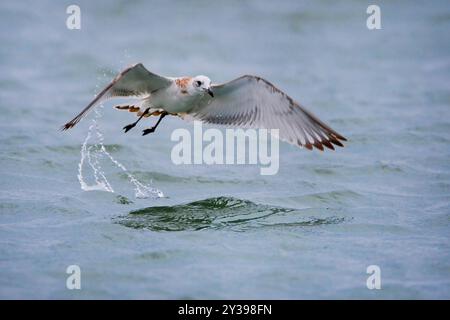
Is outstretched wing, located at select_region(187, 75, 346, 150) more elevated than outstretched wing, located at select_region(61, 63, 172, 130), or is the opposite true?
outstretched wing, located at select_region(61, 63, 172, 130)

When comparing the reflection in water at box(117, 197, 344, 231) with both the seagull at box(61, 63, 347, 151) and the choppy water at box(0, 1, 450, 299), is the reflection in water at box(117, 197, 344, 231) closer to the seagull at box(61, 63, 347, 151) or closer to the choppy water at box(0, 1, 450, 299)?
the choppy water at box(0, 1, 450, 299)

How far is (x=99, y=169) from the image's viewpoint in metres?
11.6

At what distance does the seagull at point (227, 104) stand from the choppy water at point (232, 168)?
0.90m

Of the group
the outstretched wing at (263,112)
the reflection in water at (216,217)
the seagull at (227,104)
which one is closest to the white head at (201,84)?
the seagull at (227,104)

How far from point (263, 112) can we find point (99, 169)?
279 centimetres

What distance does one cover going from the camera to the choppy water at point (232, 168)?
8.15 metres

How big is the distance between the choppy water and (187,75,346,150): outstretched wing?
0.87 m

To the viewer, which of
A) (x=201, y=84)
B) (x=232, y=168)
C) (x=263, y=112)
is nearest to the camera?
(x=201, y=84)

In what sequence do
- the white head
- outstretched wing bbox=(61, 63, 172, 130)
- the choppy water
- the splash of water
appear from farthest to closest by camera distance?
the splash of water, the white head, outstretched wing bbox=(61, 63, 172, 130), the choppy water

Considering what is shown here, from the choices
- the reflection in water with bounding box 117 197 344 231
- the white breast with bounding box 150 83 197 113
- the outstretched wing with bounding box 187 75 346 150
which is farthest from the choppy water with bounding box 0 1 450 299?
the white breast with bounding box 150 83 197 113

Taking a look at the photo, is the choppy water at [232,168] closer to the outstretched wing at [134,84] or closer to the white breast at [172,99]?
the white breast at [172,99]

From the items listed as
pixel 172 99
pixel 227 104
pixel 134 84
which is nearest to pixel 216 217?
pixel 227 104

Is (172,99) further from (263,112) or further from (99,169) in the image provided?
(99,169)

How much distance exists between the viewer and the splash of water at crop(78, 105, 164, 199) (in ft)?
35.0
